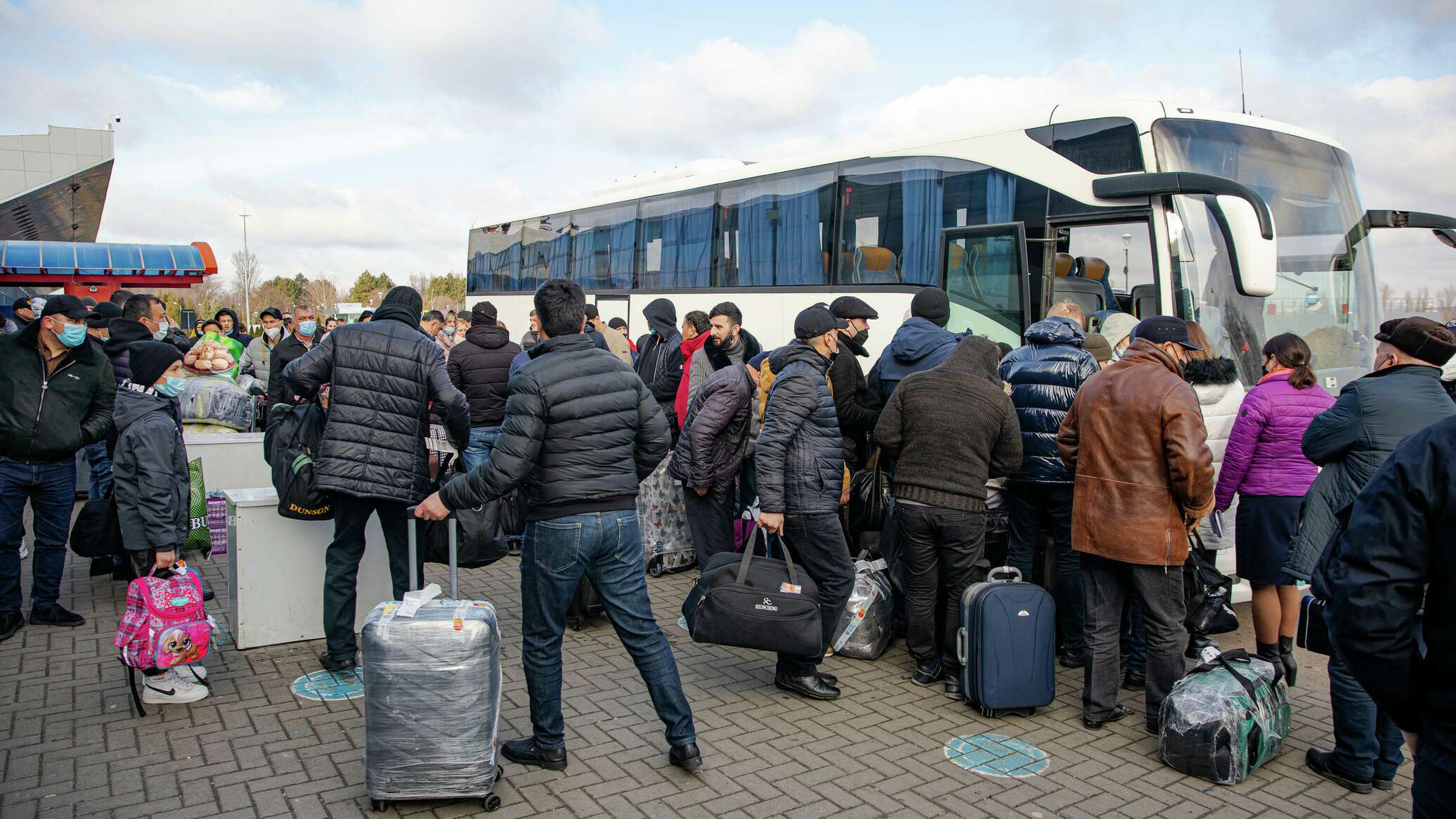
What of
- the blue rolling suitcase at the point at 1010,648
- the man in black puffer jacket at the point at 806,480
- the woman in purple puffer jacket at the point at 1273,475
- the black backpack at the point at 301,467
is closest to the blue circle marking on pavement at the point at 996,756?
the blue rolling suitcase at the point at 1010,648

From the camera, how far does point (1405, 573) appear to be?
214 cm

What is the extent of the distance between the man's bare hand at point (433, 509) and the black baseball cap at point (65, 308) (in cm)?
317

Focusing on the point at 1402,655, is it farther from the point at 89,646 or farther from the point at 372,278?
the point at 372,278

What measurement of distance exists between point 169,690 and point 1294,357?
6.29 m

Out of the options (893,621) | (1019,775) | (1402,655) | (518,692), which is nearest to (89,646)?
(518,692)

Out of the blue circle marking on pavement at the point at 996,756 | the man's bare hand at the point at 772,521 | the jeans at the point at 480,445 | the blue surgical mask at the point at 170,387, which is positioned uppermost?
the blue surgical mask at the point at 170,387

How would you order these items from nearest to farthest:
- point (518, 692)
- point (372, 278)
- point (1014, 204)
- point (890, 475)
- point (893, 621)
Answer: point (518, 692) < point (893, 621) < point (890, 475) < point (1014, 204) < point (372, 278)

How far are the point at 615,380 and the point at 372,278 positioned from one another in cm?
7314

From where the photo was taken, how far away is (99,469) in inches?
311

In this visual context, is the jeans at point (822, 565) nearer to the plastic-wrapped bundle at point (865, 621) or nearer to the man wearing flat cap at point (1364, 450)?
the plastic-wrapped bundle at point (865, 621)

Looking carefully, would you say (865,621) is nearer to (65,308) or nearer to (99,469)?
(65,308)

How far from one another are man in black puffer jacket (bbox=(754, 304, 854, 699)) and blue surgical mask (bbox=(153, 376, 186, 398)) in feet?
11.0

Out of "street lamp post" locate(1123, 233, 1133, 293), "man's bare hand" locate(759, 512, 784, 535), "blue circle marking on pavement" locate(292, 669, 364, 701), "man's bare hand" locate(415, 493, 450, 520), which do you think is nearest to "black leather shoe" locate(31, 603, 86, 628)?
"blue circle marking on pavement" locate(292, 669, 364, 701)

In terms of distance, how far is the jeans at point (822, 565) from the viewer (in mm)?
5223
